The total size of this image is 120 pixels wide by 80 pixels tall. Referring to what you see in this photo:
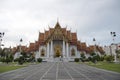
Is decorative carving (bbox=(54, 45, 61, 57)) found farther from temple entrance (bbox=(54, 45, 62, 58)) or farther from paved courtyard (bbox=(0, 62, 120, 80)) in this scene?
paved courtyard (bbox=(0, 62, 120, 80))

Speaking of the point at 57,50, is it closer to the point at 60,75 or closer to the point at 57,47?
the point at 57,47

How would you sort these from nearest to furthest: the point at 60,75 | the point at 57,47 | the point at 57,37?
the point at 60,75 → the point at 57,37 → the point at 57,47

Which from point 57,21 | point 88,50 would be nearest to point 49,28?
point 57,21

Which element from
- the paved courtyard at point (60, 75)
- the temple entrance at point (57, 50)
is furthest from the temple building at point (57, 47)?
the paved courtyard at point (60, 75)

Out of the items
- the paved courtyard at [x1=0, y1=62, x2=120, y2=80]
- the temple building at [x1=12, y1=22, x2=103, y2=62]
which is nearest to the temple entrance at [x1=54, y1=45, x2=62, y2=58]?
the temple building at [x1=12, y1=22, x2=103, y2=62]

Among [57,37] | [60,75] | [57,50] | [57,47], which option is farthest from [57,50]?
[60,75]

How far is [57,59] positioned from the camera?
78.8 metres

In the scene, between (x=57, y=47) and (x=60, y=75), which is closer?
(x=60, y=75)

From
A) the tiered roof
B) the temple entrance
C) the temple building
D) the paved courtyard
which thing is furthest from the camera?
the tiered roof

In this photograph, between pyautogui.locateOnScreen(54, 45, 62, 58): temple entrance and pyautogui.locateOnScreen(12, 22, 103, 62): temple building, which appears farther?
pyautogui.locateOnScreen(54, 45, 62, 58): temple entrance

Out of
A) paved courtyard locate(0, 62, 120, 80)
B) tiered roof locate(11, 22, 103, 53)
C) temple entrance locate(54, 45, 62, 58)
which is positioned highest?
tiered roof locate(11, 22, 103, 53)

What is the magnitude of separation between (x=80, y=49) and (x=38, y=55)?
730 inches

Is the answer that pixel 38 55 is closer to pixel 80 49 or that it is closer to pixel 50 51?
pixel 50 51

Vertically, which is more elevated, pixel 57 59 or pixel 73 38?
pixel 73 38
